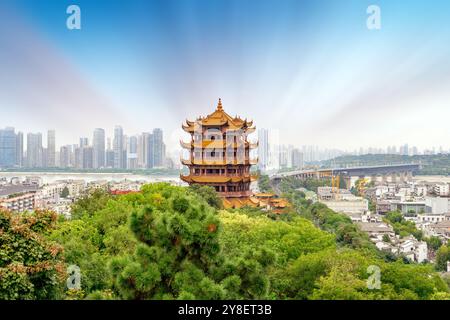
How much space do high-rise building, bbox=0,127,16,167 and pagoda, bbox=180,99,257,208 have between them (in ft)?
27.8

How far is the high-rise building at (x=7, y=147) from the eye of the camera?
71.4 feet

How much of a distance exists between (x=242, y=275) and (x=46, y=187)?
3760cm

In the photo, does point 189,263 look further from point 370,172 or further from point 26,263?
point 370,172

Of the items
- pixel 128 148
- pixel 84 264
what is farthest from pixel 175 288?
pixel 128 148


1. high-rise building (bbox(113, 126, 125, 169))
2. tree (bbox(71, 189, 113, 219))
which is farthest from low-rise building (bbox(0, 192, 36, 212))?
tree (bbox(71, 189, 113, 219))

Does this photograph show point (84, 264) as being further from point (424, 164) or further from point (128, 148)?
point (424, 164)

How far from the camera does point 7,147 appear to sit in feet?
70.9

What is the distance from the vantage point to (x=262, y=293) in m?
3.98

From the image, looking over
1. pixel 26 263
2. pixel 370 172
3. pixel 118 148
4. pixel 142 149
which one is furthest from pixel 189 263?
pixel 370 172

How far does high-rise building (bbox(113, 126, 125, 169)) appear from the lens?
830 inches

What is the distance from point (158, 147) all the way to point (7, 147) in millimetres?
6306

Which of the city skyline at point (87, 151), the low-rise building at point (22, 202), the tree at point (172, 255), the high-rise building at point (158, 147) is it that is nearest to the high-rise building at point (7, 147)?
the city skyline at point (87, 151)

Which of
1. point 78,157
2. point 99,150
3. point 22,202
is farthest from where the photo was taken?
point 22,202

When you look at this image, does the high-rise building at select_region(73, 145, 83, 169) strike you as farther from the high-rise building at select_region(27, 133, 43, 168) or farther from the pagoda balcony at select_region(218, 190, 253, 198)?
the pagoda balcony at select_region(218, 190, 253, 198)
